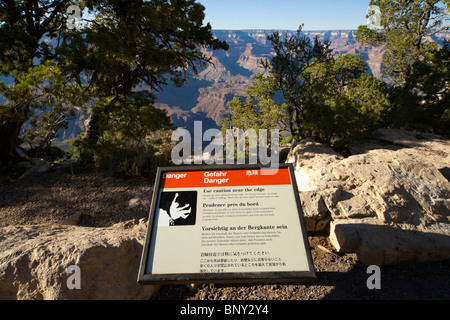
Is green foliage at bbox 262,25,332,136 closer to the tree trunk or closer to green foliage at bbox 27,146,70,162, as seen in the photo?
the tree trunk

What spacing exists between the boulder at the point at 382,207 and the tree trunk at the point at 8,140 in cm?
826

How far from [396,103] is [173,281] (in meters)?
10.9

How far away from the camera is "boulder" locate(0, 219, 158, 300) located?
233 cm

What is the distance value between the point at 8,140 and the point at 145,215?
5.62 meters

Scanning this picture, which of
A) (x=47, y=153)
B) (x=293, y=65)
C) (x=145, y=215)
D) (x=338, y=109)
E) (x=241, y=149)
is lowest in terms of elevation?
(x=145, y=215)

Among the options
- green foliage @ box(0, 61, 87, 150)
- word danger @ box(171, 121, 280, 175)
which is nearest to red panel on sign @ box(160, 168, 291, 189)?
green foliage @ box(0, 61, 87, 150)

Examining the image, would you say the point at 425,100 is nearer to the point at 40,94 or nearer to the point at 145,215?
the point at 145,215

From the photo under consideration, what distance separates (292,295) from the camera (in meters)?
2.76

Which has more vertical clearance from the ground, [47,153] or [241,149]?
[241,149]

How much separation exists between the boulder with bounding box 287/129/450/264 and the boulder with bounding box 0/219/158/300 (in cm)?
261

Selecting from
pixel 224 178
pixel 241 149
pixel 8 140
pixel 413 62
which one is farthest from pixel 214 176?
pixel 413 62

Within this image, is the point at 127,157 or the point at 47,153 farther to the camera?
the point at 47,153

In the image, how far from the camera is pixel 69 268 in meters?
2.35
